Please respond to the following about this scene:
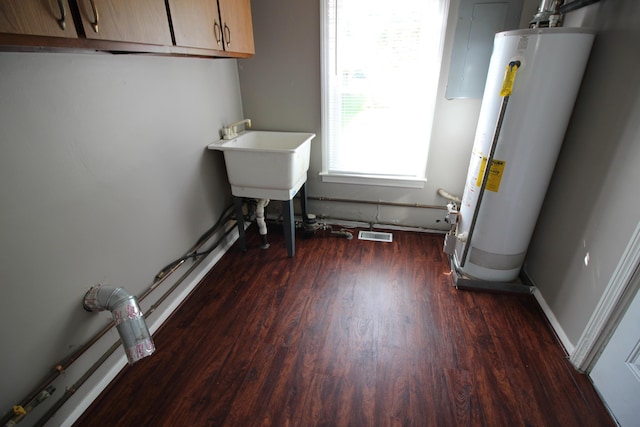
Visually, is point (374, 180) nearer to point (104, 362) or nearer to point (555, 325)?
point (555, 325)

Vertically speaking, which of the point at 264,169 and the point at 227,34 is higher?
the point at 227,34

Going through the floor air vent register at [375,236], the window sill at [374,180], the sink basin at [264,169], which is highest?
the sink basin at [264,169]

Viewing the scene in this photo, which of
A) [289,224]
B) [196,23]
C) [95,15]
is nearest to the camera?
[95,15]

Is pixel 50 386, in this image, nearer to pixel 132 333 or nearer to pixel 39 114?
pixel 132 333

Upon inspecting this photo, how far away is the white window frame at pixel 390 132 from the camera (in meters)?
2.06

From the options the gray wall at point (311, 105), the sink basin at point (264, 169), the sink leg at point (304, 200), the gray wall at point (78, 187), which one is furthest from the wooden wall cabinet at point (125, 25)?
the sink leg at point (304, 200)

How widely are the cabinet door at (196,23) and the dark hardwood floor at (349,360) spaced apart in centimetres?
143

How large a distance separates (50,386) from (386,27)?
2.58 meters

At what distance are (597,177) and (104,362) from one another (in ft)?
8.11

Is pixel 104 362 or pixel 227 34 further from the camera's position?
pixel 227 34

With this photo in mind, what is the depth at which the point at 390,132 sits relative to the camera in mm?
2355

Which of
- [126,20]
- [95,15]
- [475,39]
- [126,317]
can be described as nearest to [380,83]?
[475,39]

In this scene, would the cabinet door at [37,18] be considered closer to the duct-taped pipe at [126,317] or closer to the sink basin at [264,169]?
the duct-taped pipe at [126,317]

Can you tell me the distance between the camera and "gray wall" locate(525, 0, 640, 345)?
127 cm
